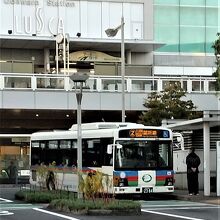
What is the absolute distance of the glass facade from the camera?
4978 centimetres

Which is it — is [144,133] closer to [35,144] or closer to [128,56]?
[35,144]

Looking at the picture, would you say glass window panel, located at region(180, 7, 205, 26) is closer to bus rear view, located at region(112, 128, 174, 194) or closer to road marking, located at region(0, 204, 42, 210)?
bus rear view, located at region(112, 128, 174, 194)

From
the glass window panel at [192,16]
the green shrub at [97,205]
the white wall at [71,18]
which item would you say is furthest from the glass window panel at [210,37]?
the green shrub at [97,205]

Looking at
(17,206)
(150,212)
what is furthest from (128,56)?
(150,212)

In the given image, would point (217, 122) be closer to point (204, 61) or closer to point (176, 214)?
point (176, 214)

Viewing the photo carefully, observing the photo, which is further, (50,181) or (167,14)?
(167,14)

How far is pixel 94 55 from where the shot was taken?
47.7 meters

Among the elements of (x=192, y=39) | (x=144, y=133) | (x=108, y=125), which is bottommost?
(x=144, y=133)

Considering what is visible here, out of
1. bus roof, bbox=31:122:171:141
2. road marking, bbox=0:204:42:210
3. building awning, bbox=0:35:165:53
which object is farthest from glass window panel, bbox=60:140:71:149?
building awning, bbox=0:35:165:53

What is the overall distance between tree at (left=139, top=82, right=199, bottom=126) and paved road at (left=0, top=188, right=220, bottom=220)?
12325 millimetres

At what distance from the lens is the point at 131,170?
2292 centimetres

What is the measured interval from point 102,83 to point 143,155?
45.6 feet

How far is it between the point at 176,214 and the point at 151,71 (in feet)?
100

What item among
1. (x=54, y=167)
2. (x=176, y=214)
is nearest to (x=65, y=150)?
(x=54, y=167)
